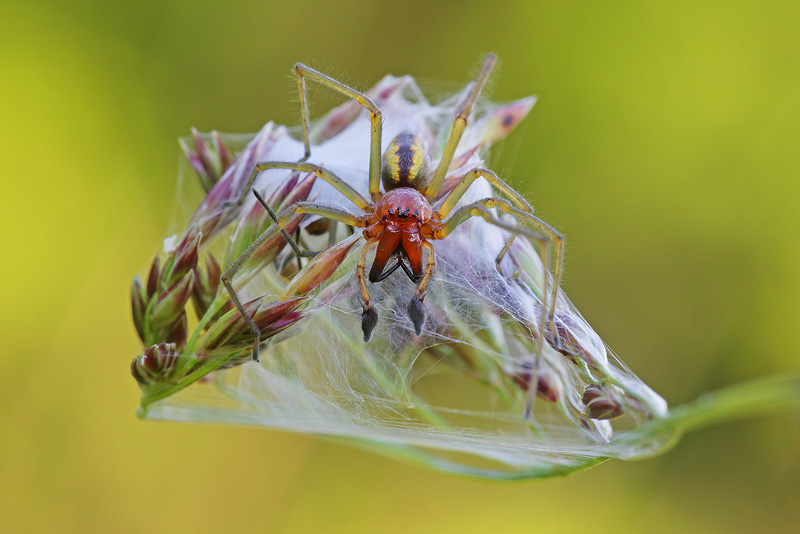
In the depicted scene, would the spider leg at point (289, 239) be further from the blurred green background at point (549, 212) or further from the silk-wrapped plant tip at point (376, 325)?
the blurred green background at point (549, 212)

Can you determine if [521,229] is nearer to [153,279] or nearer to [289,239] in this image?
[289,239]

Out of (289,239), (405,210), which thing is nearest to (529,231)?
(405,210)

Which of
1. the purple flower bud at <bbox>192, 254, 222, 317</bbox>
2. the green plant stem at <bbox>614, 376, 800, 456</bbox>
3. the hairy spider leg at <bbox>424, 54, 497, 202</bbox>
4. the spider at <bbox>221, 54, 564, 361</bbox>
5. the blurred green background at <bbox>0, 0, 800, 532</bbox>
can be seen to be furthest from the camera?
the blurred green background at <bbox>0, 0, 800, 532</bbox>

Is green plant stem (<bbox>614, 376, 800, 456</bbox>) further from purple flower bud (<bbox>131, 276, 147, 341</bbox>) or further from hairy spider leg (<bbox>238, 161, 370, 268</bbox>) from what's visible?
purple flower bud (<bbox>131, 276, 147, 341</bbox>)

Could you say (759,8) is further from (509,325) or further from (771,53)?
(509,325)

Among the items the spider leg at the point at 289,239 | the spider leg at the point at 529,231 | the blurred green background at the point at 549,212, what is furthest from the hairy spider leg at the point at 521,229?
the blurred green background at the point at 549,212

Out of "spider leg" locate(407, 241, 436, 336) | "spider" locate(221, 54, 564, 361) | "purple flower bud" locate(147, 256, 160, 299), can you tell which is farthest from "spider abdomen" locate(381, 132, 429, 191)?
"purple flower bud" locate(147, 256, 160, 299)
